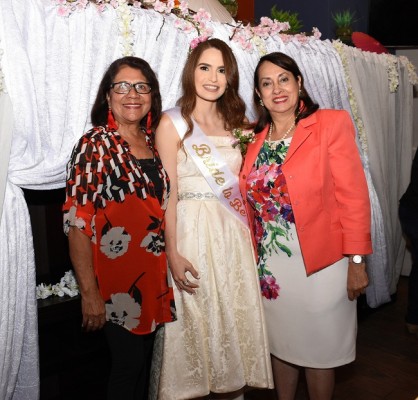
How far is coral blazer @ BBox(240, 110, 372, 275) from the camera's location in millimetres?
1976

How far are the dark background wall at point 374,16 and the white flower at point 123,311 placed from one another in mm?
3529

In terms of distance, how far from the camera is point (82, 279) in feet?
5.53

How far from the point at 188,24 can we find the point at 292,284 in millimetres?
1358

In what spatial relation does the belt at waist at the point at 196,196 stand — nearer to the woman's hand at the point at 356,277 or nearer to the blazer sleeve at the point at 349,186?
the blazer sleeve at the point at 349,186

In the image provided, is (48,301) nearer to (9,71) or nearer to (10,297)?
(10,297)

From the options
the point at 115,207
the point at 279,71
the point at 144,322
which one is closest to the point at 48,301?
the point at 144,322

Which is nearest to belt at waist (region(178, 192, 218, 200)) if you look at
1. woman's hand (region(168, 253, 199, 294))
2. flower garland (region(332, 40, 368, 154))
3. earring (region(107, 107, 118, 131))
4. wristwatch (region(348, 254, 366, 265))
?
woman's hand (region(168, 253, 199, 294))

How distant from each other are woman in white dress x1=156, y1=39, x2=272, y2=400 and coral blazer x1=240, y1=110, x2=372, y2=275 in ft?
0.83

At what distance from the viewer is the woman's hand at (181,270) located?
6.24ft

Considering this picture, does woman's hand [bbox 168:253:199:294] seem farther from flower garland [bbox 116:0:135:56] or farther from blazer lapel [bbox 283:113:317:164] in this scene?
flower garland [bbox 116:0:135:56]

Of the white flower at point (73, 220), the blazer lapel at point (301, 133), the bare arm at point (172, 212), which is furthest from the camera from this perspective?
the blazer lapel at point (301, 133)

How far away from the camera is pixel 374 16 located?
472 cm

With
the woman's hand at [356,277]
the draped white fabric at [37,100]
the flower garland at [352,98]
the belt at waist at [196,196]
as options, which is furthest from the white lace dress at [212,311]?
the flower garland at [352,98]

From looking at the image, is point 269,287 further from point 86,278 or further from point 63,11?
point 63,11
